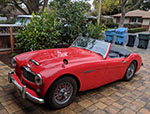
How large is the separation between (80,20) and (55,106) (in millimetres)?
4175

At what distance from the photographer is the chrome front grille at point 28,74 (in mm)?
2648

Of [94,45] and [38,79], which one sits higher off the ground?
[94,45]

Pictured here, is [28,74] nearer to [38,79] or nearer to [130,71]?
[38,79]

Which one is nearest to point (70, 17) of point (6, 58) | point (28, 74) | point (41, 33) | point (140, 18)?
point (41, 33)

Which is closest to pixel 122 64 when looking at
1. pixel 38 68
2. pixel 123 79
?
pixel 123 79

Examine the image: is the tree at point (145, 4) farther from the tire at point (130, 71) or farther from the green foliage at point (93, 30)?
the tire at point (130, 71)

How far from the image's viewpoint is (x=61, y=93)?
275cm

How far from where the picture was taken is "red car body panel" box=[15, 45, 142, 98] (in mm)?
2523

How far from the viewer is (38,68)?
2.62 meters

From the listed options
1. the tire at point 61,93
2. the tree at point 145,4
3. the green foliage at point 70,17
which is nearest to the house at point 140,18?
the tree at point 145,4

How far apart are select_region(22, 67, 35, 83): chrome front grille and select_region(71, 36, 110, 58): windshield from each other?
1811 millimetres

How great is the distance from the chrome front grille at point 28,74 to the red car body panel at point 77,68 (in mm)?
60

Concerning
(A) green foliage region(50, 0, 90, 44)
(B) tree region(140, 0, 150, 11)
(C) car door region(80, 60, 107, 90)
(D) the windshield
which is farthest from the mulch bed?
(B) tree region(140, 0, 150, 11)

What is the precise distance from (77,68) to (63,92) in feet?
1.84
